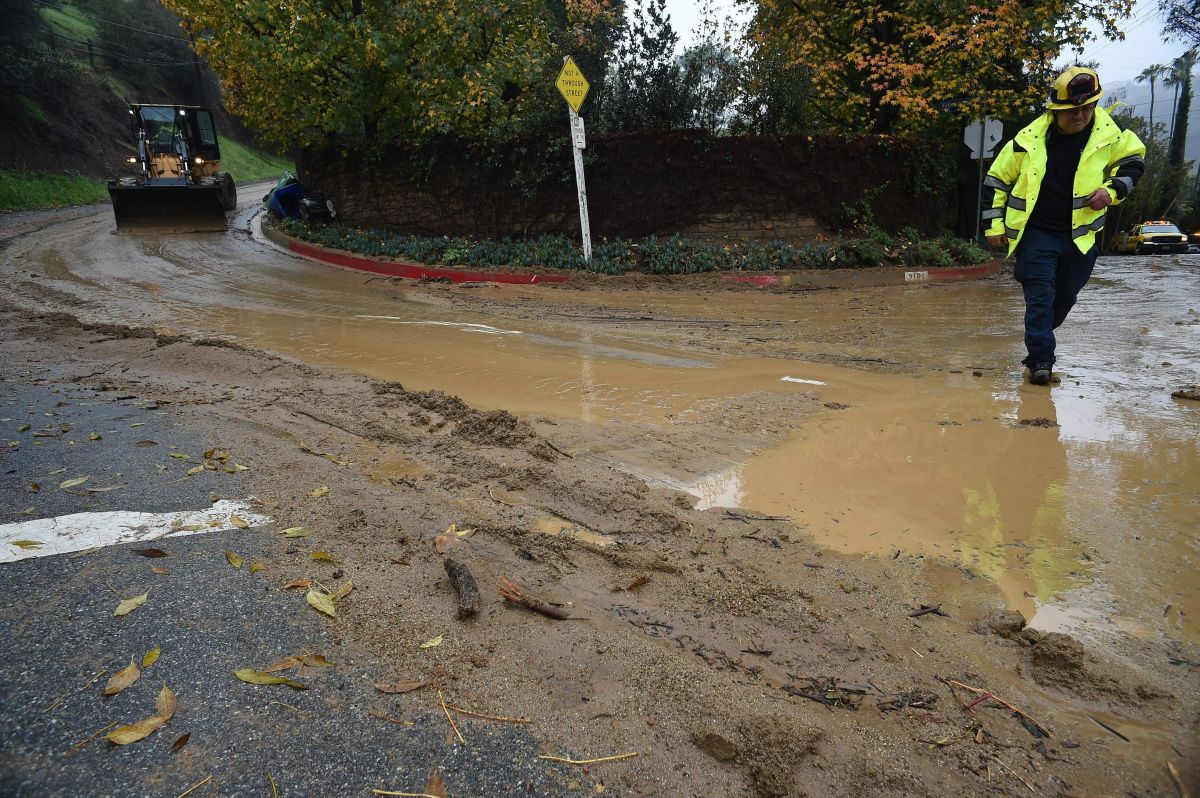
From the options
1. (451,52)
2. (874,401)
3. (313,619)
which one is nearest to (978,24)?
(451,52)

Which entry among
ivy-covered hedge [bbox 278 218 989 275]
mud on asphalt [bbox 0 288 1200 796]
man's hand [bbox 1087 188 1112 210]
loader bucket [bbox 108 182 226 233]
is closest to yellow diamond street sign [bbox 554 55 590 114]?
ivy-covered hedge [bbox 278 218 989 275]

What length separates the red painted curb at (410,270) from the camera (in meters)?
12.0

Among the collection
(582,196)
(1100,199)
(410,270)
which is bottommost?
(410,270)

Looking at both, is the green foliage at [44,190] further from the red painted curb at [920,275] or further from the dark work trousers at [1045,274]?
the dark work trousers at [1045,274]

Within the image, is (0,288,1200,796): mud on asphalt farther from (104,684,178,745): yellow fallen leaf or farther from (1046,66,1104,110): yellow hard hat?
(1046,66,1104,110): yellow hard hat

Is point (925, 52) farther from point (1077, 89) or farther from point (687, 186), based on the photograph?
point (1077, 89)

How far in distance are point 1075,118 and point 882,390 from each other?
225 centimetres

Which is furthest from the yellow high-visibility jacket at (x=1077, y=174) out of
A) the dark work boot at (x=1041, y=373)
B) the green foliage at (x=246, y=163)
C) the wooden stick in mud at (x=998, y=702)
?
the green foliage at (x=246, y=163)

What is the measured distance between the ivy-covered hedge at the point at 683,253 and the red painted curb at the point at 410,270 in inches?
16.7

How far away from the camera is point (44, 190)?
27.5 meters

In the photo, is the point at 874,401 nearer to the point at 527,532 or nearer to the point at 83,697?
the point at 527,532

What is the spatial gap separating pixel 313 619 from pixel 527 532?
100 cm

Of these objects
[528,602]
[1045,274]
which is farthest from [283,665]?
[1045,274]

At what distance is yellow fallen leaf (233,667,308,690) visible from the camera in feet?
7.14
